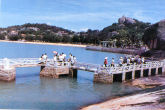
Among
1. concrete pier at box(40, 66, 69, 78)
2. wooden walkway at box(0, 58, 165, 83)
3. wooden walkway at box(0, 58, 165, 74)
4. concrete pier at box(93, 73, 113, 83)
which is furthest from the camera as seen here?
concrete pier at box(40, 66, 69, 78)

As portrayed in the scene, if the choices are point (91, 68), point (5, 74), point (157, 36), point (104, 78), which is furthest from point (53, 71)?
point (157, 36)

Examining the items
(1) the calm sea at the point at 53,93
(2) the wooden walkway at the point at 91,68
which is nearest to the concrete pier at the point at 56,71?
(2) the wooden walkway at the point at 91,68

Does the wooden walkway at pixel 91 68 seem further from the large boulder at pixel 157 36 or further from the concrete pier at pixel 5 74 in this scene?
the large boulder at pixel 157 36

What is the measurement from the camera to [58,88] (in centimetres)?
2194

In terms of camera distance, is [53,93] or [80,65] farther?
[80,65]

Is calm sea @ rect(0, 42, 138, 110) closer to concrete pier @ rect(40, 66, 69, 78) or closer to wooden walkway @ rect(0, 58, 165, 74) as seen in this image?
concrete pier @ rect(40, 66, 69, 78)

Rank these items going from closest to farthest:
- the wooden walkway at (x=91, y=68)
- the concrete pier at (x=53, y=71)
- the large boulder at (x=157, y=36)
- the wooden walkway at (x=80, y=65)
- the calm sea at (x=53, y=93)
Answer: the calm sea at (x=53, y=93)
the wooden walkway at (x=91, y=68)
the wooden walkway at (x=80, y=65)
the concrete pier at (x=53, y=71)
the large boulder at (x=157, y=36)

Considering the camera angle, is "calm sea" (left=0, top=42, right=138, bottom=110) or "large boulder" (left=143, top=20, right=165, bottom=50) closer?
"calm sea" (left=0, top=42, right=138, bottom=110)

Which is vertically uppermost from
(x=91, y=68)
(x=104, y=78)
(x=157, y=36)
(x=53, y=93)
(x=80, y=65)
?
(x=157, y=36)

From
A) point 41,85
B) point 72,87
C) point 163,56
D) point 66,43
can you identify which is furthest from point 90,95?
point 66,43

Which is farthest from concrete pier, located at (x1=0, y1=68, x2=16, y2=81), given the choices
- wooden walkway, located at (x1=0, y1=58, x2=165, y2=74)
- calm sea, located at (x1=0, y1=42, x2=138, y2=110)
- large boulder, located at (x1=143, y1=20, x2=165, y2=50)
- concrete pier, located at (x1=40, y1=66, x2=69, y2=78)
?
large boulder, located at (x1=143, y1=20, x2=165, y2=50)

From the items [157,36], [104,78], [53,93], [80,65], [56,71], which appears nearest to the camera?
[53,93]

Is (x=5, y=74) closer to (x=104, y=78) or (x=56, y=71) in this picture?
(x=56, y=71)

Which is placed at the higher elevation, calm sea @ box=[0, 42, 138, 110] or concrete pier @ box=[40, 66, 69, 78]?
→ concrete pier @ box=[40, 66, 69, 78]
